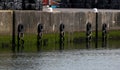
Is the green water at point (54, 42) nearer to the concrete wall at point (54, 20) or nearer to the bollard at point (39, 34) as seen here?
the bollard at point (39, 34)

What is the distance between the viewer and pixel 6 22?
157ft

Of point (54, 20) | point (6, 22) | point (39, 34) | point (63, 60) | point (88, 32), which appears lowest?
point (63, 60)

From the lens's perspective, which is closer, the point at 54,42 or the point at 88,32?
the point at 54,42

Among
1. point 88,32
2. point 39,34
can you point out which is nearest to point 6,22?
point 39,34

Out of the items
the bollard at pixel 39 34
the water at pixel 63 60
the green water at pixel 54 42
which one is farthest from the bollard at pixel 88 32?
the water at pixel 63 60

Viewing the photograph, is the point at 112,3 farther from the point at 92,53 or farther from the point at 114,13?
the point at 92,53

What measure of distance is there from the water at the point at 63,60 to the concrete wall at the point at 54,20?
363 centimetres

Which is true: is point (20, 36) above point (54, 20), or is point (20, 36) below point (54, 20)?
below

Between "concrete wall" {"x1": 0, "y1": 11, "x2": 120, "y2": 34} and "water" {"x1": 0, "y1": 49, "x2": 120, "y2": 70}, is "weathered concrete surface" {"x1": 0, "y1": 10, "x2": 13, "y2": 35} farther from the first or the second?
"water" {"x1": 0, "y1": 49, "x2": 120, "y2": 70}

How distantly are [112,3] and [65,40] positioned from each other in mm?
18520

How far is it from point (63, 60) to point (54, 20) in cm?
970

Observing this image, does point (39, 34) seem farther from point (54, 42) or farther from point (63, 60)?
point (63, 60)

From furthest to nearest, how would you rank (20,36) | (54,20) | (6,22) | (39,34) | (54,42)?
1. (54,20)
2. (54,42)
3. (39,34)
4. (20,36)
5. (6,22)

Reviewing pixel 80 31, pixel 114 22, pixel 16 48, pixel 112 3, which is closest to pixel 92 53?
pixel 16 48
